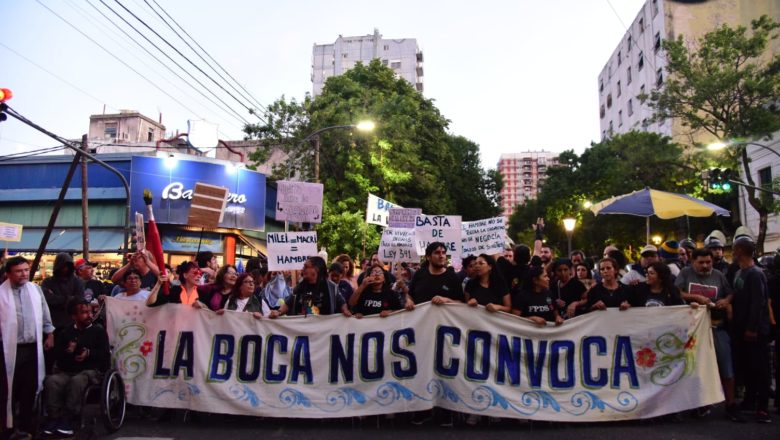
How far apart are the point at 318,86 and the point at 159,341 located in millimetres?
76251

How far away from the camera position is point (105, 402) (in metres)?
5.80

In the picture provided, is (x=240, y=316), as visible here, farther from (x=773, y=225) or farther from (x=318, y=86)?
(x=318, y=86)

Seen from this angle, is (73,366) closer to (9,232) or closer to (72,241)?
(9,232)

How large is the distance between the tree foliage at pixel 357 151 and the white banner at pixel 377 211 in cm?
1157

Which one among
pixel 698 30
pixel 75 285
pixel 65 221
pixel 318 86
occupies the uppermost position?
pixel 318 86

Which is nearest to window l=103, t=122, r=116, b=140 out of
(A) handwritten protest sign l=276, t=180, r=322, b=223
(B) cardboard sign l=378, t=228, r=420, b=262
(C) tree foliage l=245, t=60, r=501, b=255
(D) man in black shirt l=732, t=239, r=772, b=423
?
(C) tree foliage l=245, t=60, r=501, b=255

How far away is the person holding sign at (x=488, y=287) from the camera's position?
6410 millimetres

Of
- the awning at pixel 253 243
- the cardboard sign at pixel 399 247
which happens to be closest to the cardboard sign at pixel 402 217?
the cardboard sign at pixel 399 247

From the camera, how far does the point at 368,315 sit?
21.1ft

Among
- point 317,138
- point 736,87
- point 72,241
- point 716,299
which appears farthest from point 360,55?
point 716,299

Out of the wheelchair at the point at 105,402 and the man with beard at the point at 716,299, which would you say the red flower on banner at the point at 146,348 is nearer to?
the wheelchair at the point at 105,402

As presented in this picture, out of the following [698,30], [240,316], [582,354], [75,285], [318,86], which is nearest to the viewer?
[582,354]

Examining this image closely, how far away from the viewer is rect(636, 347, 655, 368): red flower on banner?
20.4ft

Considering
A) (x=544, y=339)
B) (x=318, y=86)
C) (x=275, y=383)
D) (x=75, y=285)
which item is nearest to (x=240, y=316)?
(x=275, y=383)
